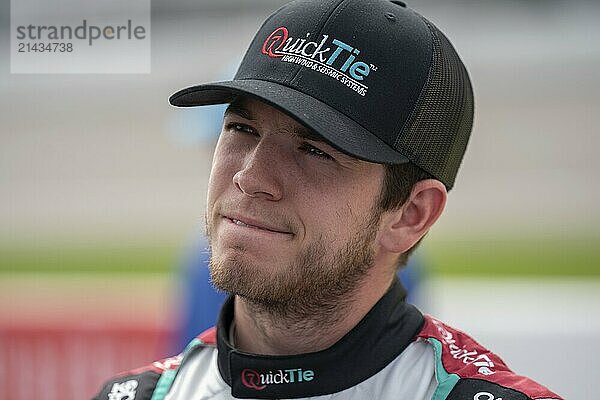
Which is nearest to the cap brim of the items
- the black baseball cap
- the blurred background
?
the black baseball cap

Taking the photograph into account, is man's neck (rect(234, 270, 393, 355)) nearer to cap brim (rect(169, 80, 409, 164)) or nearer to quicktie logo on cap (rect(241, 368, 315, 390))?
quicktie logo on cap (rect(241, 368, 315, 390))

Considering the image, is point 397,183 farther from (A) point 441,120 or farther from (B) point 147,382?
(B) point 147,382

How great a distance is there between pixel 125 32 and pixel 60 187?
39.0 inches

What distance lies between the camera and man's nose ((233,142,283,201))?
3.09 ft

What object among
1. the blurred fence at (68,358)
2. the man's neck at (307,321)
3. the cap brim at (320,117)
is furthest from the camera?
the blurred fence at (68,358)

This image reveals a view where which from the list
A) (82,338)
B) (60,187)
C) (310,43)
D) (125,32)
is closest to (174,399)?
(310,43)

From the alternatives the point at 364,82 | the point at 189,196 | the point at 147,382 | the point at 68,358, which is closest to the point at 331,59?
the point at 364,82

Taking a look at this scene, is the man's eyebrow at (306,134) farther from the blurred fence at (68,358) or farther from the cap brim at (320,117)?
the blurred fence at (68,358)

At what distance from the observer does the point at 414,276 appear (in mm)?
1787

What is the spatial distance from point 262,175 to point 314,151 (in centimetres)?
7

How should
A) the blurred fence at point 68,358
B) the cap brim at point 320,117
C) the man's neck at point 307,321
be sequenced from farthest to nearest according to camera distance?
1. the blurred fence at point 68,358
2. the man's neck at point 307,321
3. the cap brim at point 320,117

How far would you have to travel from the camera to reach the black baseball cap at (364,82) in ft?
3.18

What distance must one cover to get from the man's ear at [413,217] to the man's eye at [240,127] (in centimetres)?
18

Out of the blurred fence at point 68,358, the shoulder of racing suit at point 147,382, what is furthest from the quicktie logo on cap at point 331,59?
the blurred fence at point 68,358
